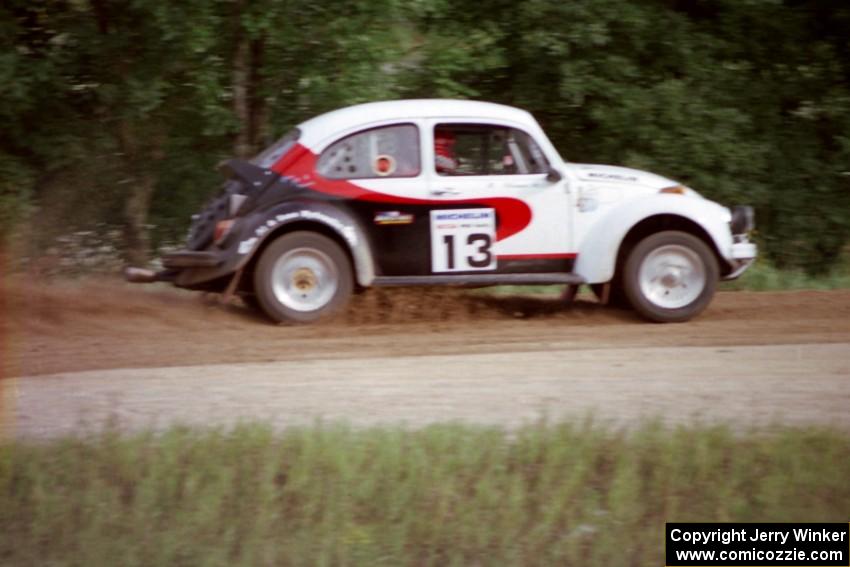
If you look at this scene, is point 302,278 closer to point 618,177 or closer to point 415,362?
point 415,362

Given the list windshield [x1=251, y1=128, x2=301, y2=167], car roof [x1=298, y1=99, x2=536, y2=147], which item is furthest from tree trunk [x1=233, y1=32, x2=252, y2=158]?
car roof [x1=298, y1=99, x2=536, y2=147]

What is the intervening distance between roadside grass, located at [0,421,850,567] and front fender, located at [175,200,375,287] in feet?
11.5

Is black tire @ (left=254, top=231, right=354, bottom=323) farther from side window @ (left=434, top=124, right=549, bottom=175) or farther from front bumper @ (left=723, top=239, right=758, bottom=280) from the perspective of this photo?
front bumper @ (left=723, top=239, right=758, bottom=280)

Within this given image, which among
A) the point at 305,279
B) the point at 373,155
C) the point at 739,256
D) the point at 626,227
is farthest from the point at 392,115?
the point at 739,256

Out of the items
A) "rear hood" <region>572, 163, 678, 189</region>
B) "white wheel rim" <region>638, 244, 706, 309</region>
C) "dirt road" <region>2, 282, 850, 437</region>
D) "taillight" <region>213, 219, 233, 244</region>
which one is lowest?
"dirt road" <region>2, 282, 850, 437</region>

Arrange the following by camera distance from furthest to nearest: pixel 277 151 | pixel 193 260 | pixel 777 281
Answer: pixel 777 281 < pixel 277 151 < pixel 193 260

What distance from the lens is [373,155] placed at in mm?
10961

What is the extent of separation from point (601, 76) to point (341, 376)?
7.68 m

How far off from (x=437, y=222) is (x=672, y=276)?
2062mm

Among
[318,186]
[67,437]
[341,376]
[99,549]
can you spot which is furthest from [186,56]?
[99,549]

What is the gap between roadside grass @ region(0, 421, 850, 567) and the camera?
602 cm

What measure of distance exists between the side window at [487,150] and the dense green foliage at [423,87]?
12.2 ft

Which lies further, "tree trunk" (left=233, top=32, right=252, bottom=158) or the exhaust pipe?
"tree trunk" (left=233, top=32, right=252, bottom=158)

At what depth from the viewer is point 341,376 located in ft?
29.9
